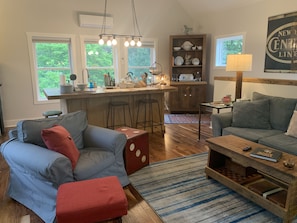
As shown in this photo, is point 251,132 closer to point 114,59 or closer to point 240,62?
point 240,62

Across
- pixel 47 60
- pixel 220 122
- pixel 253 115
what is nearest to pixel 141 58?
pixel 47 60

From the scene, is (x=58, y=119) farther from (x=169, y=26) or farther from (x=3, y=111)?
(x=169, y=26)

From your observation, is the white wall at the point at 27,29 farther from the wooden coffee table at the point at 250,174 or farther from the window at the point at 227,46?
the wooden coffee table at the point at 250,174

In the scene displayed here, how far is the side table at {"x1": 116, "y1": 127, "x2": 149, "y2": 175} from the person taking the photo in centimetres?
282

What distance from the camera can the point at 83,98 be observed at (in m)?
3.83

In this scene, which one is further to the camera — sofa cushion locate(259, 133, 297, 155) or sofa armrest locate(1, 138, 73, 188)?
sofa cushion locate(259, 133, 297, 155)

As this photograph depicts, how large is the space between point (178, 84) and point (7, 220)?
4.86 m

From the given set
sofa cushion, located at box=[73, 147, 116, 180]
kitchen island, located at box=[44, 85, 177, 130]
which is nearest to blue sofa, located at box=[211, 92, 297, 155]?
kitchen island, located at box=[44, 85, 177, 130]

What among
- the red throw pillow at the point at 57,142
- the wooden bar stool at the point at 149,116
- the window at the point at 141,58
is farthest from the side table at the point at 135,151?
the window at the point at 141,58

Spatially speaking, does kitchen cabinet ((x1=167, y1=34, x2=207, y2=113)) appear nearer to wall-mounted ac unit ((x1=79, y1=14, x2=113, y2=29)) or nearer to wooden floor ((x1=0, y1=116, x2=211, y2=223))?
wooden floor ((x1=0, y1=116, x2=211, y2=223))

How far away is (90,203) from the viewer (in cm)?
155

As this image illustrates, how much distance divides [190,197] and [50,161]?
4.61 feet

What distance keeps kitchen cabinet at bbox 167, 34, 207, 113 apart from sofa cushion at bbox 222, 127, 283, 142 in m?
2.90

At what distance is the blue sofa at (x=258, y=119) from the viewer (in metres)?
3.16
